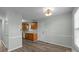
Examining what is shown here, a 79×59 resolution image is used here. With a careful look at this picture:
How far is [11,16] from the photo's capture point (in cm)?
216

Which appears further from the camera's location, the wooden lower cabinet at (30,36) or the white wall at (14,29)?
the wooden lower cabinet at (30,36)

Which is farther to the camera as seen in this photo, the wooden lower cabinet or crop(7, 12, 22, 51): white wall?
the wooden lower cabinet

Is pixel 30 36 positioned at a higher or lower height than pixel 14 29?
lower

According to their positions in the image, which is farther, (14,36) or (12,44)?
(14,36)

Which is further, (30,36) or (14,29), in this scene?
(30,36)

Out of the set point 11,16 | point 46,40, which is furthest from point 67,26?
point 11,16
